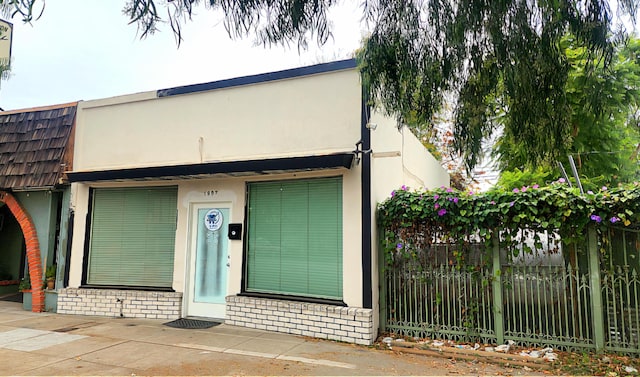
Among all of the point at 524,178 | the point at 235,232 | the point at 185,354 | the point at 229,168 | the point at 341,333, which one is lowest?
the point at 185,354

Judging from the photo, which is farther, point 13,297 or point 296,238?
point 13,297

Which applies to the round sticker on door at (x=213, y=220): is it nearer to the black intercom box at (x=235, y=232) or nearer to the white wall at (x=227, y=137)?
the white wall at (x=227, y=137)

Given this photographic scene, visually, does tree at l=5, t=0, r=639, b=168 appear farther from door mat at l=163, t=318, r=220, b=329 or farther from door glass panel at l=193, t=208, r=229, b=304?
door mat at l=163, t=318, r=220, b=329

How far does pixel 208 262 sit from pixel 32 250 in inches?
159

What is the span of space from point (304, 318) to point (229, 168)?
277cm

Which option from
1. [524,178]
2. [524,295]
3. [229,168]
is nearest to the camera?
[524,295]

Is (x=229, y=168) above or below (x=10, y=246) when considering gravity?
above

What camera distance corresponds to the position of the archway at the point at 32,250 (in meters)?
8.41

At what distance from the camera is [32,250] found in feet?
28.2

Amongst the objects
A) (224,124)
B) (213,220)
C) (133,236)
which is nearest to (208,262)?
(213,220)

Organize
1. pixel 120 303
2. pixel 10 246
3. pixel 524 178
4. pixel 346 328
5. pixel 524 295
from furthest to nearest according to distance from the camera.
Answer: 1. pixel 10 246
2. pixel 524 178
3. pixel 120 303
4. pixel 346 328
5. pixel 524 295

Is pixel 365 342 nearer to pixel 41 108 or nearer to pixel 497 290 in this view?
pixel 497 290

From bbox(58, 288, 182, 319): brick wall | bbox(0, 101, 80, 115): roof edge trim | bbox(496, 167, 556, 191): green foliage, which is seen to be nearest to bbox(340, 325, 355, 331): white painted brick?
bbox(58, 288, 182, 319): brick wall

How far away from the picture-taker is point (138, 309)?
25.5ft
